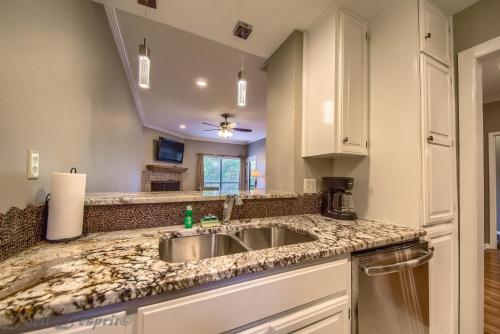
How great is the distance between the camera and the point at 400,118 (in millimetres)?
1297

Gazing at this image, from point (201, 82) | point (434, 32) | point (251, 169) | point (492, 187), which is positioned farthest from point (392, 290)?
point (251, 169)

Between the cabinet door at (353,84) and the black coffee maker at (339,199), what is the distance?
0.25m

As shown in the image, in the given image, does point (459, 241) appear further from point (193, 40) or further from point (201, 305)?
point (193, 40)

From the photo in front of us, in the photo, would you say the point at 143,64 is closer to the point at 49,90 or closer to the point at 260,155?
the point at 49,90

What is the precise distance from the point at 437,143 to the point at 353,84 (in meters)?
0.64

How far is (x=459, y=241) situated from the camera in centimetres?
133

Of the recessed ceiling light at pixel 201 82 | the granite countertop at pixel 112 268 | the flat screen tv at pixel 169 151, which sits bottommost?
the granite countertop at pixel 112 268

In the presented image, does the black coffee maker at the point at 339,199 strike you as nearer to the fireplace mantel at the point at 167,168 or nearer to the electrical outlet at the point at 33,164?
the electrical outlet at the point at 33,164

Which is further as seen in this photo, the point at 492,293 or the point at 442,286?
the point at 492,293

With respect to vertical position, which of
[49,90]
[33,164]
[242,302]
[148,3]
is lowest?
[242,302]

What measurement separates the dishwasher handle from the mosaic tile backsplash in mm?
691

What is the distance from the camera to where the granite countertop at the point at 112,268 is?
0.50 metres

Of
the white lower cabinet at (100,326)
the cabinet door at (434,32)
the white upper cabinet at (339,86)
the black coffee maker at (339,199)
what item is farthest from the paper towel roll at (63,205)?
the cabinet door at (434,32)

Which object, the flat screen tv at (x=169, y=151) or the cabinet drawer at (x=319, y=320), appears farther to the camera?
the flat screen tv at (x=169, y=151)
